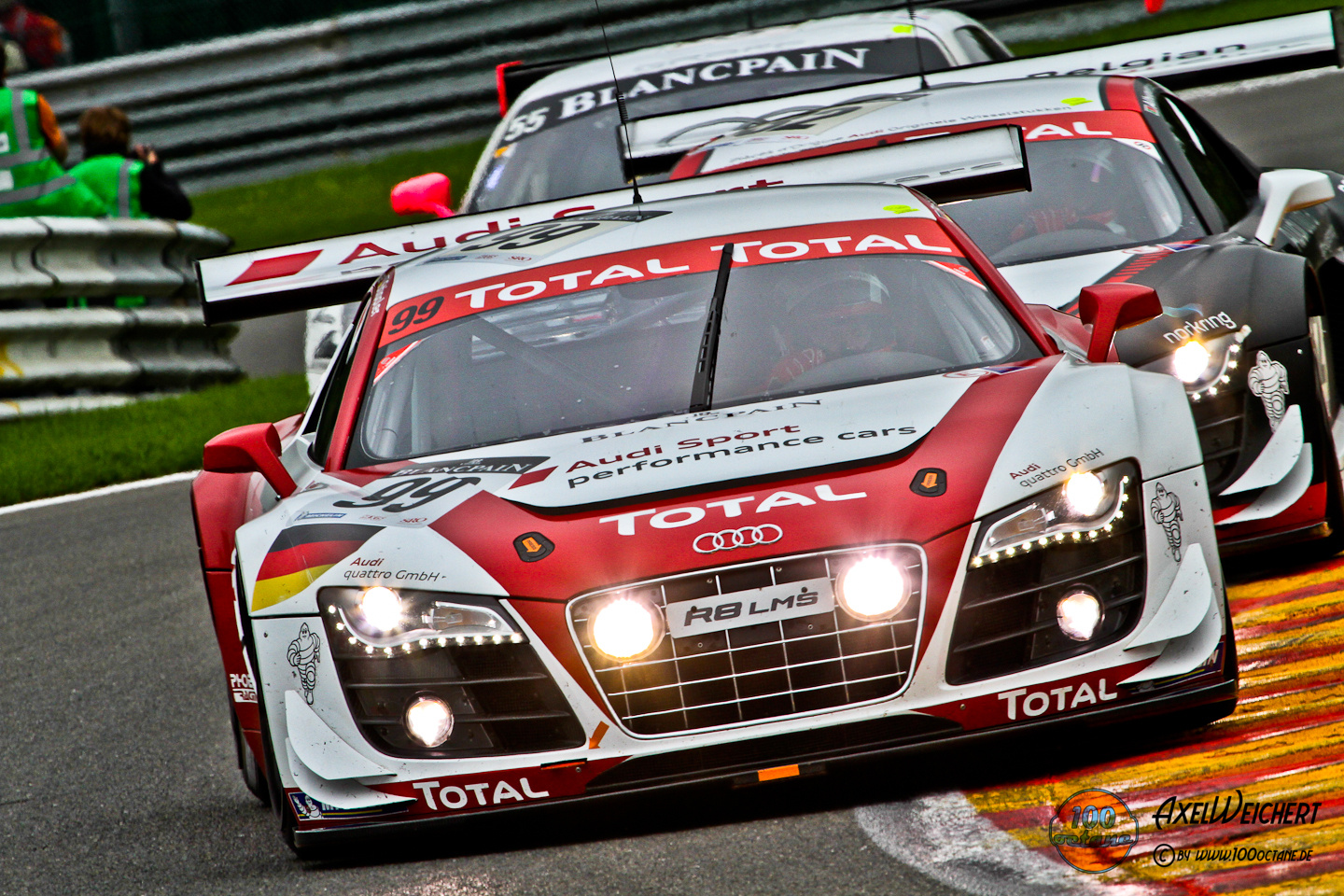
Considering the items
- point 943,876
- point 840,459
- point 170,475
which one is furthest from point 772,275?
point 170,475

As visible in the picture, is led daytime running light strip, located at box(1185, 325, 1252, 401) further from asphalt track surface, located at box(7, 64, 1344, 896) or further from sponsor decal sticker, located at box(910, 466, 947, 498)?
sponsor decal sticker, located at box(910, 466, 947, 498)

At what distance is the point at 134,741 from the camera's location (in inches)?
217

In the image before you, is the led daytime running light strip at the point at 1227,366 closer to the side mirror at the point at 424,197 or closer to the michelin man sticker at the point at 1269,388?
the michelin man sticker at the point at 1269,388

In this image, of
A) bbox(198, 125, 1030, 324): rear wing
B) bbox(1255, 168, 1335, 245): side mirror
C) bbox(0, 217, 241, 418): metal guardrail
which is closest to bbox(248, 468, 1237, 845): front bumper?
bbox(198, 125, 1030, 324): rear wing

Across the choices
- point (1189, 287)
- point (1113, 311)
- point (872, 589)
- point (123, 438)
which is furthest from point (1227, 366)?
point (123, 438)

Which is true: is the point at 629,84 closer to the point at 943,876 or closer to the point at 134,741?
the point at 134,741

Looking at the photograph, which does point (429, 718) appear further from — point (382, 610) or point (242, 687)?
point (242, 687)

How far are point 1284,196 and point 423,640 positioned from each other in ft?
11.9

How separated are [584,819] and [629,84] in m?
6.08

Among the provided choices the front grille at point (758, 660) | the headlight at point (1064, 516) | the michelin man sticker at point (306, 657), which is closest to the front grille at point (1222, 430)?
the headlight at point (1064, 516)

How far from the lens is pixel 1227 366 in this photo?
5.05 m

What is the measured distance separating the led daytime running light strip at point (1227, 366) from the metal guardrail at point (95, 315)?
7803 mm

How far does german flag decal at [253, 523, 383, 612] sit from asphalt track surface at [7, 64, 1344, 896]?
0.55 meters

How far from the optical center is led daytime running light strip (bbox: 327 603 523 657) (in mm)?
3645
